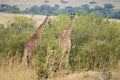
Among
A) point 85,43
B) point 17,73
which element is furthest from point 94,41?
point 17,73

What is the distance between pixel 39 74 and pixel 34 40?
2.12 metres

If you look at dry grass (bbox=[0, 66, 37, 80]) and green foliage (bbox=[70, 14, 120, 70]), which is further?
green foliage (bbox=[70, 14, 120, 70])

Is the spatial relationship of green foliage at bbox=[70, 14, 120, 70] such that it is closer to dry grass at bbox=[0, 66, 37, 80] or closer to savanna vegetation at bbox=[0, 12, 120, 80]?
savanna vegetation at bbox=[0, 12, 120, 80]

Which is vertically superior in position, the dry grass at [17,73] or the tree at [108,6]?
the dry grass at [17,73]

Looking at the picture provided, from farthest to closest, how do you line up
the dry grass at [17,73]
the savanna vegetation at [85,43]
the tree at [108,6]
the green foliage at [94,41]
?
the tree at [108,6] → the green foliage at [94,41] → the savanna vegetation at [85,43] → the dry grass at [17,73]

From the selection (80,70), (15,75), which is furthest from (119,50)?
(15,75)

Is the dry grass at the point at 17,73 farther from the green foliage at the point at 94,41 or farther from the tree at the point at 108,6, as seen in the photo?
the tree at the point at 108,6

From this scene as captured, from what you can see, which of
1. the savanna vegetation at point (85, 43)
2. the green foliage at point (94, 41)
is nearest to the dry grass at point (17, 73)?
the savanna vegetation at point (85, 43)

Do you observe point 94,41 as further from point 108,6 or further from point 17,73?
point 108,6

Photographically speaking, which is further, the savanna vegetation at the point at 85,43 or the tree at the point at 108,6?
the tree at the point at 108,6

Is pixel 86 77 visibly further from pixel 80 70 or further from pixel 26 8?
pixel 26 8

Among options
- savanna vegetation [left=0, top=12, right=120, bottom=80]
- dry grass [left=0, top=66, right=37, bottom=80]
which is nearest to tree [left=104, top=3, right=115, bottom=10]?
savanna vegetation [left=0, top=12, right=120, bottom=80]

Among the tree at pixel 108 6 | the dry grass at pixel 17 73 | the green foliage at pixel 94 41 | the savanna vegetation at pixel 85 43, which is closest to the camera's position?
the dry grass at pixel 17 73

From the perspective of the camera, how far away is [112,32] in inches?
305
